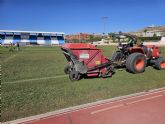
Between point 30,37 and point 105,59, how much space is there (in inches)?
3071

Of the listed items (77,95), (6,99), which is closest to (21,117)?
(6,99)

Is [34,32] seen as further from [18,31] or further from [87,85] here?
[87,85]

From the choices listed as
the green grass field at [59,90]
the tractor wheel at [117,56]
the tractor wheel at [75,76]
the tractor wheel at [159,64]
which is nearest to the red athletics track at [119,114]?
the green grass field at [59,90]

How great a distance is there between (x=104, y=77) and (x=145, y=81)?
68.9 inches

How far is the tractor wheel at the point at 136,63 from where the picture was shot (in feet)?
33.0

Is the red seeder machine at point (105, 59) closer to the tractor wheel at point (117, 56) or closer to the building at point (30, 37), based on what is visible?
the tractor wheel at point (117, 56)

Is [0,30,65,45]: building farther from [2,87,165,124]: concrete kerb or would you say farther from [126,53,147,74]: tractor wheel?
[2,87,165,124]: concrete kerb

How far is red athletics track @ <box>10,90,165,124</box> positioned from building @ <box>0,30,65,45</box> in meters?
76.8

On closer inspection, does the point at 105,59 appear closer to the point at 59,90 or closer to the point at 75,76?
the point at 75,76

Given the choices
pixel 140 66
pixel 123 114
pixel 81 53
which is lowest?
pixel 123 114

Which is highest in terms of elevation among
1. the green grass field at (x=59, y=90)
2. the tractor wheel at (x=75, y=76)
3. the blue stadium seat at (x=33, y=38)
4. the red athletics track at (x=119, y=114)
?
the blue stadium seat at (x=33, y=38)

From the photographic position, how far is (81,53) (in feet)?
29.3

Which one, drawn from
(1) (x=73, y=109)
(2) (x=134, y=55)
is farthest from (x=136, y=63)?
(1) (x=73, y=109)

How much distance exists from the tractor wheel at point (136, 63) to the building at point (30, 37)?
72882mm
